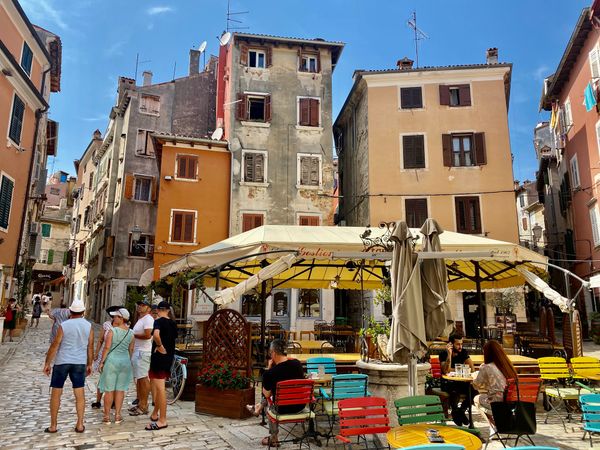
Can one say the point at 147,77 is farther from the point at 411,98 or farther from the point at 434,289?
the point at 434,289

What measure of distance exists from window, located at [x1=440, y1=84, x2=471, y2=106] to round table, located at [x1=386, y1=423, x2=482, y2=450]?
21.4m

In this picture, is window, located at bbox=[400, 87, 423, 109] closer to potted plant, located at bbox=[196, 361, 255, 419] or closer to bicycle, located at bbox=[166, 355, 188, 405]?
bicycle, located at bbox=[166, 355, 188, 405]

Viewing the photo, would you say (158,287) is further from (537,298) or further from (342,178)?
(537,298)

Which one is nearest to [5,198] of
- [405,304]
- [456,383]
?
[405,304]

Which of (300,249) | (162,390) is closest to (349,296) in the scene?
(300,249)

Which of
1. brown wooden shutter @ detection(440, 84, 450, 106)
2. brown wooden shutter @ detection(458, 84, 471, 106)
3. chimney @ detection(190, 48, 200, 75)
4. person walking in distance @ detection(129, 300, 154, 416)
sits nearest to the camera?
person walking in distance @ detection(129, 300, 154, 416)

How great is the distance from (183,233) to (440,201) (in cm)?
1308

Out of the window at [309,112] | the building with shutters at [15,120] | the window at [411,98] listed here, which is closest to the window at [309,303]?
the window at [309,112]

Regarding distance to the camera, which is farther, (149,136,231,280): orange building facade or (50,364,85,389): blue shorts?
(149,136,231,280): orange building facade

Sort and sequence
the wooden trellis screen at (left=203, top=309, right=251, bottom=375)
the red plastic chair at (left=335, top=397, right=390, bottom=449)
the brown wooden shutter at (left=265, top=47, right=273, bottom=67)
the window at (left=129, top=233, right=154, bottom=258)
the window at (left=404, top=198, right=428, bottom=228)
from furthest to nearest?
the window at (left=129, top=233, right=154, bottom=258) → the brown wooden shutter at (left=265, top=47, right=273, bottom=67) → the window at (left=404, top=198, right=428, bottom=228) → the wooden trellis screen at (left=203, top=309, right=251, bottom=375) → the red plastic chair at (left=335, top=397, right=390, bottom=449)

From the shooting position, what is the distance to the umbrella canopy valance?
857cm

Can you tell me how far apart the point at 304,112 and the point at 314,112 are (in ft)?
1.82

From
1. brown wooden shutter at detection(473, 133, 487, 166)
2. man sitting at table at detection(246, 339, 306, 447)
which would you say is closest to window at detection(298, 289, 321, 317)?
brown wooden shutter at detection(473, 133, 487, 166)

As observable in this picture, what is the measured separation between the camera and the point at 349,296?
25.5 metres
